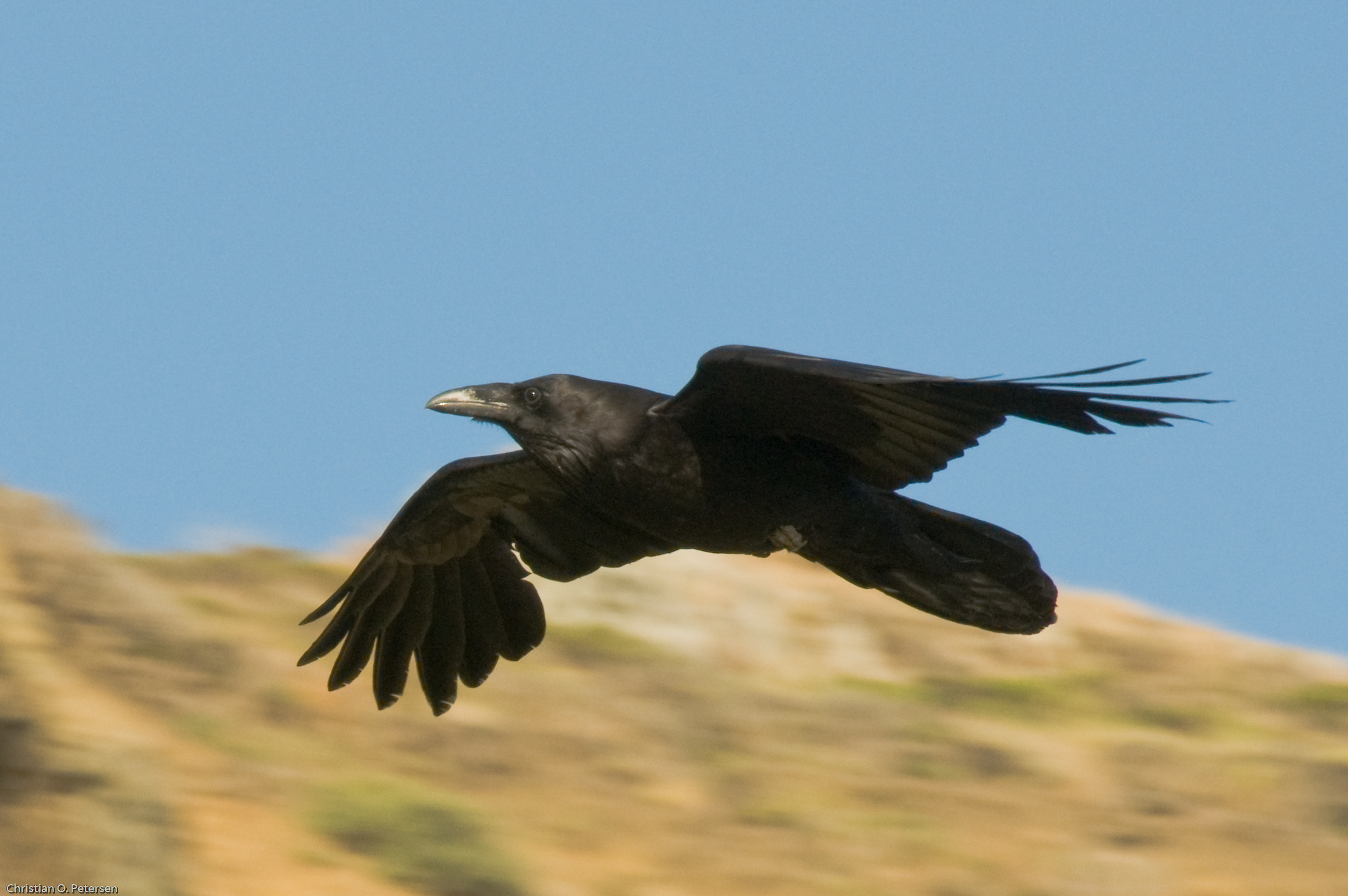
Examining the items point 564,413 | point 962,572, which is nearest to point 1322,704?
point 962,572

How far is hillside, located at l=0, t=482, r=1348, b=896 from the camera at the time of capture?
9555mm

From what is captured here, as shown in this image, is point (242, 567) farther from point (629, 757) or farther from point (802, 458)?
point (802, 458)

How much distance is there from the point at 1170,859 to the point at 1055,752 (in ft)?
3.73

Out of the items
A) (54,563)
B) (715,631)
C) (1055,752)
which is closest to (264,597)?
(54,563)

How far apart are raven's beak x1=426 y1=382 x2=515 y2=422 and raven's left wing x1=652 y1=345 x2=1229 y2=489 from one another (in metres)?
0.61

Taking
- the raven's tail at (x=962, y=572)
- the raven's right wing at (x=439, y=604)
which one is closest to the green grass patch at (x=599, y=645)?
the raven's right wing at (x=439, y=604)

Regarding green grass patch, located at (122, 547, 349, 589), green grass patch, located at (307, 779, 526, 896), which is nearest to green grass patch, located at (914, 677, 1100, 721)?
green grass patch, located at (307, 779, 526, 896)

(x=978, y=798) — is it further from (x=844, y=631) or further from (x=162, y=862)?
(x=162, y=862)

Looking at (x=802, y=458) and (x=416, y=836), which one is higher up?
(x=802, y=458)

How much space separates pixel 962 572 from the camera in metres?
7.27

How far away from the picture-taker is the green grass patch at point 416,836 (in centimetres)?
969

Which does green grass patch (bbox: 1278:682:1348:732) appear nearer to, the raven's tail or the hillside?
the hillside

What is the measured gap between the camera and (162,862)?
9.12m

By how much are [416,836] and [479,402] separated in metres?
3.35
